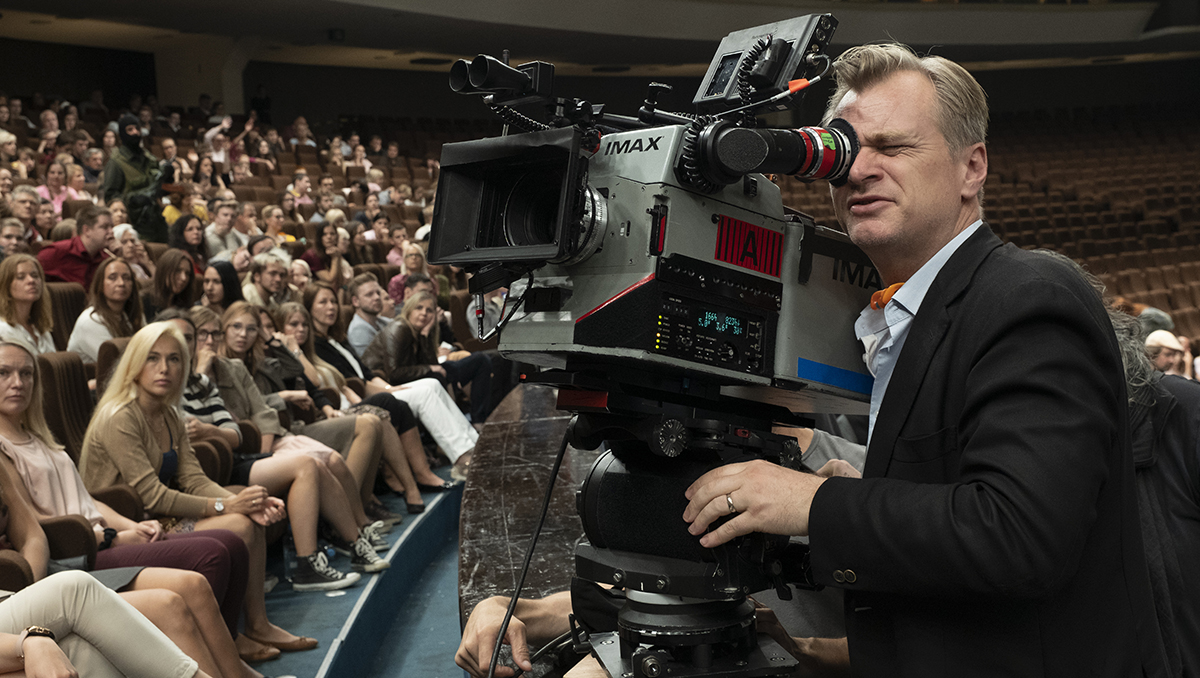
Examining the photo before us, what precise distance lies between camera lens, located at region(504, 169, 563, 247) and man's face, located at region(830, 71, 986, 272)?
264 millimetres

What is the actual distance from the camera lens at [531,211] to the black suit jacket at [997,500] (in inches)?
12.8

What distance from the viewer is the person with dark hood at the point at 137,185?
5.56m

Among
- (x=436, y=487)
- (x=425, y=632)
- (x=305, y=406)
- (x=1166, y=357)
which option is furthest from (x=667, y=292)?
(x=436, y=487)

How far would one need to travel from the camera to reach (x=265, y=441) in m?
3.38

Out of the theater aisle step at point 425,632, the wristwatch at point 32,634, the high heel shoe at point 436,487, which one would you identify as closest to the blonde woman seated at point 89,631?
the wristwatch at point 32,634

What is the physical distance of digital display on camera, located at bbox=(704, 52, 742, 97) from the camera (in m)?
0.89

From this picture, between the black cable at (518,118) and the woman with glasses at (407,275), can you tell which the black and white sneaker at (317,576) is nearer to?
the black cable at (518,118)

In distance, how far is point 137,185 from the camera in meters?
5.82

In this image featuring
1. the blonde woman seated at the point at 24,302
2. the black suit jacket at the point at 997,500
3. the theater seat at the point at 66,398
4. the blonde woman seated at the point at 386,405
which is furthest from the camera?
the blonde woman seated at the point at 386,405

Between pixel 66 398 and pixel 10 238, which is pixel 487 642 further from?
pixel 10 238

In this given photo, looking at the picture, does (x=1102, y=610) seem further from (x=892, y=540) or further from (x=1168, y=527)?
(x=1168, y=527)

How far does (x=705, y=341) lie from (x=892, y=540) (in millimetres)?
221

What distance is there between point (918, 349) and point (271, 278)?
4074 millimetres

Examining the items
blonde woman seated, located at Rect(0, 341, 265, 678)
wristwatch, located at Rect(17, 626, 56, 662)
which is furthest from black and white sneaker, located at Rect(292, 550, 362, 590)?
wristwatch, located at Rect(17, 626, 56, 662)
